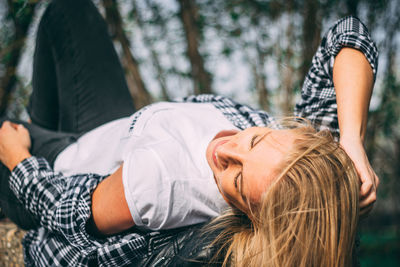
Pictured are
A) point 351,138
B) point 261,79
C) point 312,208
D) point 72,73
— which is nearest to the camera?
point 312,208

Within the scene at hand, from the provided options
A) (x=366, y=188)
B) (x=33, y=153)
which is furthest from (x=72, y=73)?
(x=366, y=188)

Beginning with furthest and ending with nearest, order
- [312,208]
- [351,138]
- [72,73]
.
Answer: [72,73] < [351,138] < [312,208]

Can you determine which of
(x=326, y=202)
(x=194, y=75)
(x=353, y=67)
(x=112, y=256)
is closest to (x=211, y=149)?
(x=326, y=202)

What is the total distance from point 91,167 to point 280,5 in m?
2.37

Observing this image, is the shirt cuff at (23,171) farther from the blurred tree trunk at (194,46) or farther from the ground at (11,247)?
the blurred tree trunk at (194,46)

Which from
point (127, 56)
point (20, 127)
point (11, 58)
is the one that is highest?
point (11, 58)

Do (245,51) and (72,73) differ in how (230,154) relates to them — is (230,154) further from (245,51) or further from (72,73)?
(245,51)

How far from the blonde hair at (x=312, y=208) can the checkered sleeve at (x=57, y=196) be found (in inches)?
26.9

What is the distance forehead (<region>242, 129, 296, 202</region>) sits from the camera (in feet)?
3.26

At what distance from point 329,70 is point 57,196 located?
1.33 m

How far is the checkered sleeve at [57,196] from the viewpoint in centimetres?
118

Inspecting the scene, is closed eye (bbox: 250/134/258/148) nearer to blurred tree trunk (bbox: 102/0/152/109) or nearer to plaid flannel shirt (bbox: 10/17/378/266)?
plaid flannel shirt (bbox: 10/17/378/266)

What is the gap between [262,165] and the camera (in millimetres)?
1001

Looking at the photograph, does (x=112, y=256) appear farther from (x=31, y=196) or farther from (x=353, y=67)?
(x=353, y=67)
